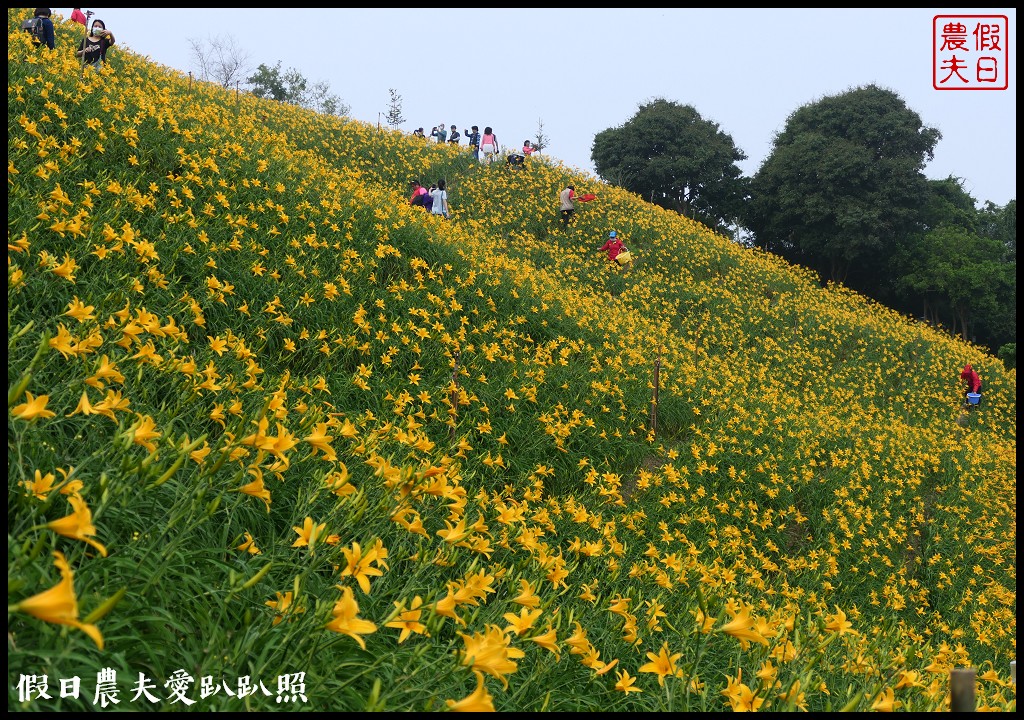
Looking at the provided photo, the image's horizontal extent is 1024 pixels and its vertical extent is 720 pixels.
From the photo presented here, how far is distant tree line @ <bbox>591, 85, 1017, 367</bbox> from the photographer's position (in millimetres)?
21250

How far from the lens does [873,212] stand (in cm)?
2128

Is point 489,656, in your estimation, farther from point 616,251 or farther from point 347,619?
point 616,251

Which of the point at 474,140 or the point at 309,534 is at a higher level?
the point at 474,140

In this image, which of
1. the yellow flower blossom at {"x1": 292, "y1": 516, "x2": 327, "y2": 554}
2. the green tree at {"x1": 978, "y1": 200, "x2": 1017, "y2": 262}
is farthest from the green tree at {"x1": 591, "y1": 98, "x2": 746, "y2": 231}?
the yellow flower blossom at {"x1": 292, "y1": 516, "x2": 327, "y2": 554}

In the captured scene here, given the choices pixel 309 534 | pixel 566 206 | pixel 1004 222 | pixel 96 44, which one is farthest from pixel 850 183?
pixel 309 534

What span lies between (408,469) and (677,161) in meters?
28.2

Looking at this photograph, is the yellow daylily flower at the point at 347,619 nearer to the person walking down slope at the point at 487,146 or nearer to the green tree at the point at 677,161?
the person walking down slope at the point at 487,146

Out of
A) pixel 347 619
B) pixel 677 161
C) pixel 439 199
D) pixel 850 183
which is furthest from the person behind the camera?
pixel 677 161

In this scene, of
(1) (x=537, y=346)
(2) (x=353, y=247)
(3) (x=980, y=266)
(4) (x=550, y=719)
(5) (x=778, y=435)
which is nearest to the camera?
(4) (x=550, y=719)

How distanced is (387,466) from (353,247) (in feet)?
14.7

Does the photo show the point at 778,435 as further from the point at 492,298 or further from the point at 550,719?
the point at 550,719

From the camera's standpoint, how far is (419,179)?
46.6 feet

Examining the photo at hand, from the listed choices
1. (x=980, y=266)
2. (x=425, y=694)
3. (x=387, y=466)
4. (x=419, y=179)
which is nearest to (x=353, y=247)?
(x=387, y=466)

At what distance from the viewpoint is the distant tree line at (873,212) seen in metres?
21.2
